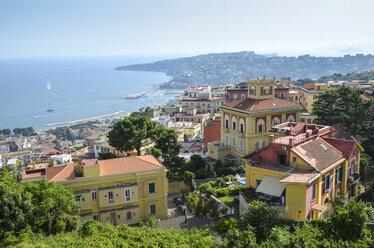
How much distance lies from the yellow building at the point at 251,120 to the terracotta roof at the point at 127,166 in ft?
46.4

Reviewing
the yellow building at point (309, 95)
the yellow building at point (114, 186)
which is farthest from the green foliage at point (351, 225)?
the yellow building at point (309, 95)

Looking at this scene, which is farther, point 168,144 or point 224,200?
point 168,144

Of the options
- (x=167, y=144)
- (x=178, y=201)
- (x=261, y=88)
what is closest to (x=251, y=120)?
(x=261, y=88)

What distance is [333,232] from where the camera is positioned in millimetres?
18000

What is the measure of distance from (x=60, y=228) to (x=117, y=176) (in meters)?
5.85

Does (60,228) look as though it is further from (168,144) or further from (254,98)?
→ (254,98)

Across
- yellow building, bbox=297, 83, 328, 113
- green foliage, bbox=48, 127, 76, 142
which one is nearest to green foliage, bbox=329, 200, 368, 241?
yellow building, bbox=297, 83, 328, 113

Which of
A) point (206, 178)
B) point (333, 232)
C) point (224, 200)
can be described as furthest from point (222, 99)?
point (333, 232)

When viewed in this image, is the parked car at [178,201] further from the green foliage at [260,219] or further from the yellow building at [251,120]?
the yellow building at [251,120]

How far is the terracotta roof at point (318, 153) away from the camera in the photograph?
22.3m

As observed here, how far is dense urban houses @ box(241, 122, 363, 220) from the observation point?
20594 millimetres

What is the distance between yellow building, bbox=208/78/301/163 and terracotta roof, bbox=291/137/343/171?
471 inches

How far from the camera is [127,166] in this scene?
25.6 meters

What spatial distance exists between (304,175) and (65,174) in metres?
15.9
